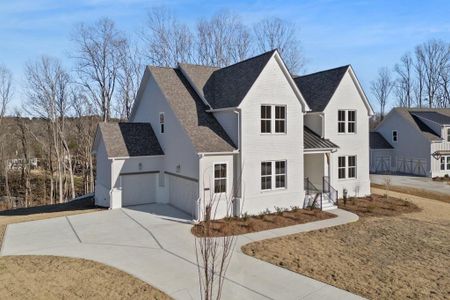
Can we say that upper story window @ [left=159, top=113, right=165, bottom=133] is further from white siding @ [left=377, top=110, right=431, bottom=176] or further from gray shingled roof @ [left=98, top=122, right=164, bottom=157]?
white siding @ [left=377, top=110, right=431, bottom=176]

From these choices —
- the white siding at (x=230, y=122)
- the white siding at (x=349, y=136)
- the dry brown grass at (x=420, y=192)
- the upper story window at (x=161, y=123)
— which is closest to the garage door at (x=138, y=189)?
the upper story window at (x=161, y=123)

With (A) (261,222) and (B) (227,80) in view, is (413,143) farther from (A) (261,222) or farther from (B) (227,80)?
(A) (261,222)

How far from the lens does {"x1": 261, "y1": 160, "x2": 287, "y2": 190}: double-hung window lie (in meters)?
17.4

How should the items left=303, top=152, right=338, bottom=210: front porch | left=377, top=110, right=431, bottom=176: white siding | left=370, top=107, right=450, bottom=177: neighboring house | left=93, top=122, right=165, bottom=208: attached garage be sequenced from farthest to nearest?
left=377, top=110, right=431, bottom=176: white siding, left=370, top=107, right=450, bottom=177: neighboring house, left=93, top=122, right=165, bottom=208: attached garage, left=303, top=152, right=338, bottom=210: front porch

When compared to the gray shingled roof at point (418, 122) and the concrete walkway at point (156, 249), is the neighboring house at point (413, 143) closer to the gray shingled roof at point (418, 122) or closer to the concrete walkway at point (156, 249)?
the gray shingled roof at point (418, 122)

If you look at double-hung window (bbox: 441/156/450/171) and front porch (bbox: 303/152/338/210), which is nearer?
front porch (bbox: 303/152/338/210)

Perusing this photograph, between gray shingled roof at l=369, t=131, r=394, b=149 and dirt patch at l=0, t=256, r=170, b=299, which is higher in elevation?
gray shingled roof at l=369, t=131, r=394, b=149

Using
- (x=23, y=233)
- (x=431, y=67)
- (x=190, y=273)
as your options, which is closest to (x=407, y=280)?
(x=190, y=273)

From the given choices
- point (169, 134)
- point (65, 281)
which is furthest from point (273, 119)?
point (65, 281)

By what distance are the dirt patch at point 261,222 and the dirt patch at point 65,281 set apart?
15.4 ft

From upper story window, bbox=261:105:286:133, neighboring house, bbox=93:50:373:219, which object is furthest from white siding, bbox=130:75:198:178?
upper story window, bbox=261:105:286:133

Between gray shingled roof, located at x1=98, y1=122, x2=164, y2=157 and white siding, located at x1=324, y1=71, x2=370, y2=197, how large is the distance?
441 inches

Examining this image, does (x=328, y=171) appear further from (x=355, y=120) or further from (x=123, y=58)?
(x=123, y=58)

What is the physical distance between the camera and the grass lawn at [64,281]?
8320 millimetres
